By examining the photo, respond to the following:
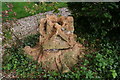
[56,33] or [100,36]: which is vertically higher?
[56,33]

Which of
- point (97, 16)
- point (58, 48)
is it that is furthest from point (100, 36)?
point (58, 48)

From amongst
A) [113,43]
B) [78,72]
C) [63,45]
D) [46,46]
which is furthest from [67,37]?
A: [113,43]

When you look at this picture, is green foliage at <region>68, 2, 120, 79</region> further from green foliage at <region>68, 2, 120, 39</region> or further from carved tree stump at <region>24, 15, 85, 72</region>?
carved tree stump at <region>24, 15, 85, 72</region>

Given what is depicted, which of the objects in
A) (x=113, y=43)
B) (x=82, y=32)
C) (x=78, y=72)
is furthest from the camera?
(x=82, y=32)

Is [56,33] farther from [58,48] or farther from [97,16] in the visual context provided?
[97,16]

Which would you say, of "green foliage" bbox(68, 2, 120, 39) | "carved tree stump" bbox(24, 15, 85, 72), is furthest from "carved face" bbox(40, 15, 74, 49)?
"green foliage" bbox(68, 2, 120, 39)

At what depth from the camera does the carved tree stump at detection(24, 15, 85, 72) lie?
15.2ft

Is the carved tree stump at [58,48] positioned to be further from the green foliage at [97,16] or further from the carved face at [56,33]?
the green foliage at [97,16]

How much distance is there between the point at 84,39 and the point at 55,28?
1.24 meters

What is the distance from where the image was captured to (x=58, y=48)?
→ 15.4 feet

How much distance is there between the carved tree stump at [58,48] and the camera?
15.2 ft

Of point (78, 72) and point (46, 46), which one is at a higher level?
point (46, 46)

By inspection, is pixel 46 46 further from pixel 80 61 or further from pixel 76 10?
pixel 76 10

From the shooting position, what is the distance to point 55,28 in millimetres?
4742
